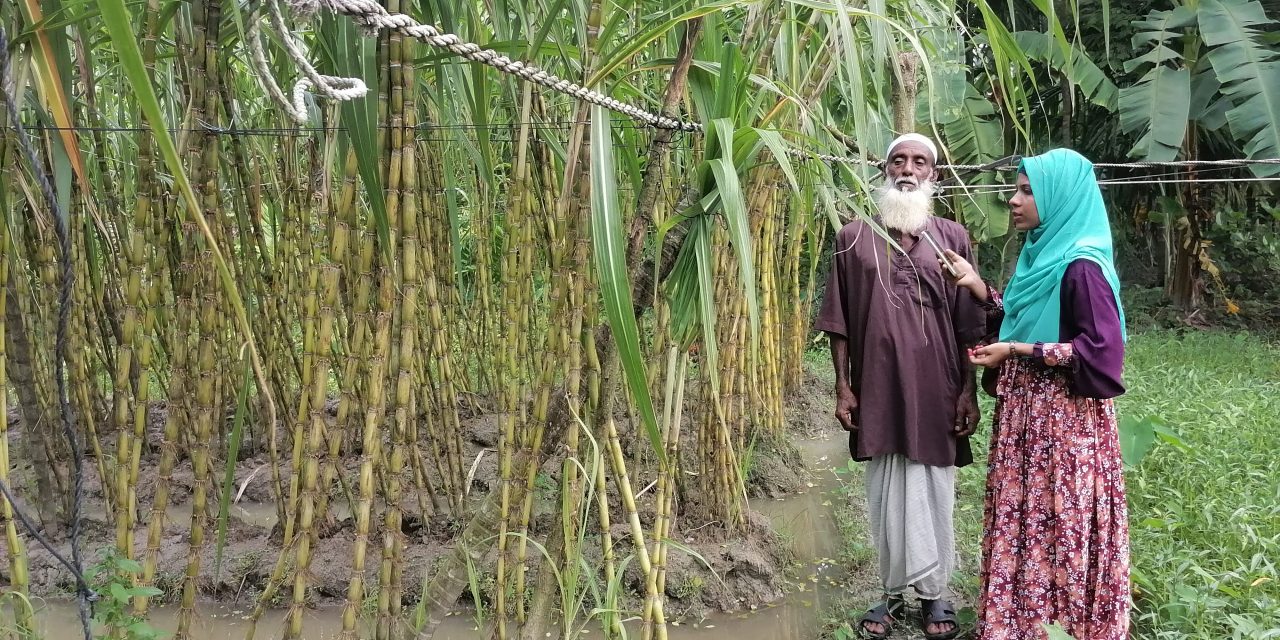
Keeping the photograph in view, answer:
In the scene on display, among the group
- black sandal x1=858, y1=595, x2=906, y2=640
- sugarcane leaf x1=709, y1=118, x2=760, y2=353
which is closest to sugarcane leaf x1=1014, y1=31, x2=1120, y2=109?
black sandal x1=858, y1=595, x2=906, y2=640

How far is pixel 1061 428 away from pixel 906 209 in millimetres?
615

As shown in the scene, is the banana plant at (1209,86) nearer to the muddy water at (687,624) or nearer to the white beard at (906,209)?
the white beard at (906,209)

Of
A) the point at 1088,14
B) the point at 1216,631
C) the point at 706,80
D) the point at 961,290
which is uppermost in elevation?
the point at 1088,14

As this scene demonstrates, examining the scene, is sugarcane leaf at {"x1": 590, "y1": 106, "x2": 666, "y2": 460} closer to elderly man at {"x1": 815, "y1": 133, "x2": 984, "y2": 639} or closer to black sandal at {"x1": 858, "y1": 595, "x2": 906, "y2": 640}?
elderly man at {"x1": 815, "y1": 133, "x2": 984, "y2": 639}

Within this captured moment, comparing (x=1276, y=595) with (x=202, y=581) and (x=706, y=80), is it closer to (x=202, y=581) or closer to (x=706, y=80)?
(x=706, y=80)

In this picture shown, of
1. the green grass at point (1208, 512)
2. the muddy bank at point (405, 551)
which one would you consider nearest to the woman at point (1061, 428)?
the green grass at point (1208, 512)

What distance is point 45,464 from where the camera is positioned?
2.20m

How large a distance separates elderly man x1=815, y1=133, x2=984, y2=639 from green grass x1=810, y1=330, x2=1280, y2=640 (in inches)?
11.5

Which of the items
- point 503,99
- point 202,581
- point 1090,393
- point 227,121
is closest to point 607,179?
point 227,121

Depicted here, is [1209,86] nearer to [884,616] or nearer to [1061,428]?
[1061,428]

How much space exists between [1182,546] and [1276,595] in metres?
0.27

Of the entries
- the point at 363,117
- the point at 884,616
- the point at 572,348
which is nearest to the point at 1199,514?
the point at 884,616

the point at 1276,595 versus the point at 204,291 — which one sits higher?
the point at 204,291

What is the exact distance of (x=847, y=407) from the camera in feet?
7.02
